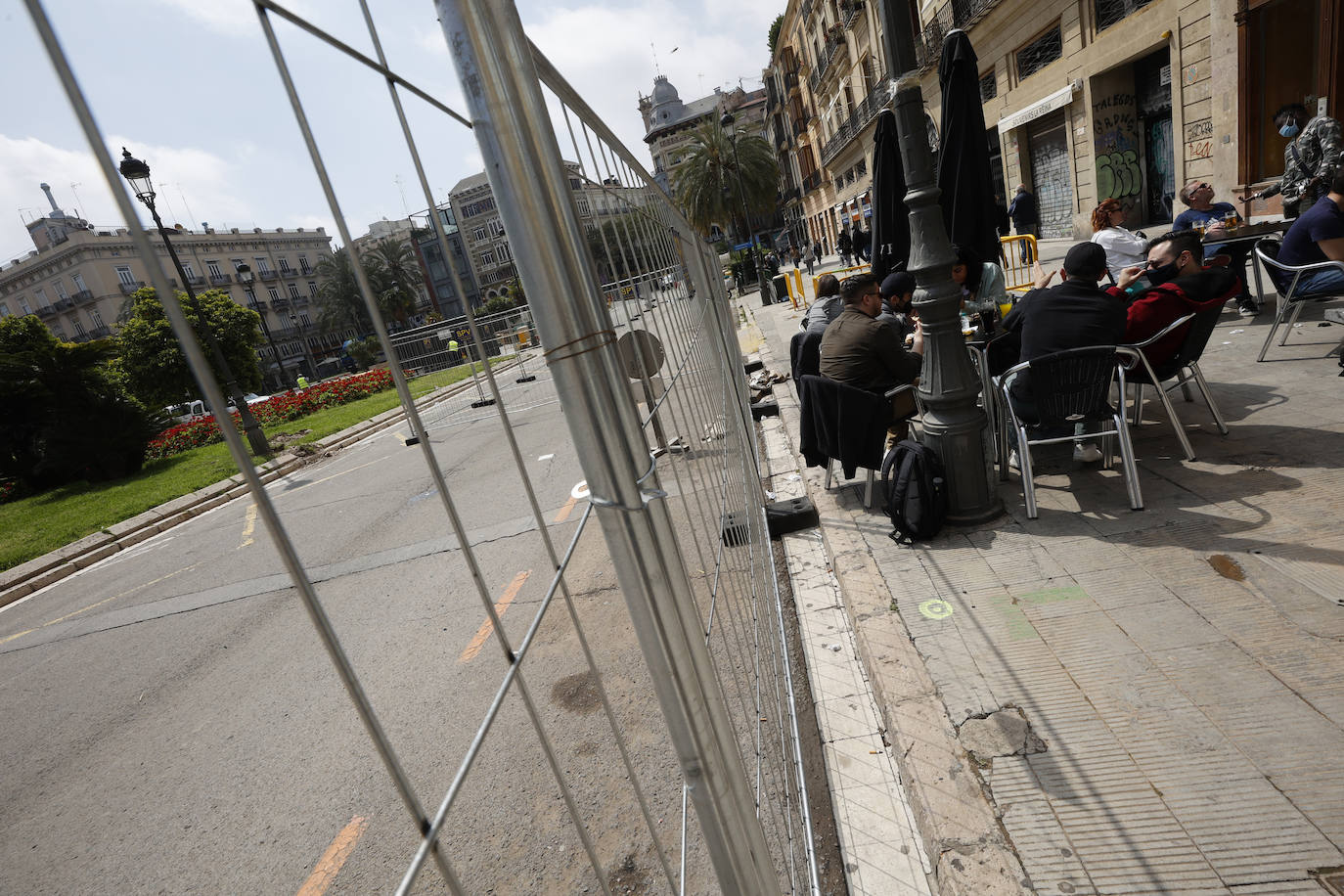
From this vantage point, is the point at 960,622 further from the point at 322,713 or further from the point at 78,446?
the point at 78,446

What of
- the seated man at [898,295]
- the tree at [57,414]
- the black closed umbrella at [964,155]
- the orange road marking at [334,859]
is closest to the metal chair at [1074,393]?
the black closed umbrella at [964,155]

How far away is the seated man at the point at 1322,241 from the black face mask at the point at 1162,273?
1.46 meters

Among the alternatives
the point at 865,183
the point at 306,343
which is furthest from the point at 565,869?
the point at 306,343

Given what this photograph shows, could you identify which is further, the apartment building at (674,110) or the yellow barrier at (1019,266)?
the apartment building at (674,110)

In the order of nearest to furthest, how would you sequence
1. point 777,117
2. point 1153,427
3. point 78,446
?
point 1153,427
point 78,446
point 777,117

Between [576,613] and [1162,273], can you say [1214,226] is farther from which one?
[576,613]

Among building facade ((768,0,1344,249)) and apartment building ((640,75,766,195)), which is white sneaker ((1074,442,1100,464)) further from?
apartment building ((640,75,766,195))

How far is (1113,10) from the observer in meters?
13.3

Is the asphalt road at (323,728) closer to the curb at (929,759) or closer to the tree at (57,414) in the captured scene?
the curb at (929,759)

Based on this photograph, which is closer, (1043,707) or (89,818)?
(1043,707)

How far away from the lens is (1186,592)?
2.78 m

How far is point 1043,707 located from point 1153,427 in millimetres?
3073

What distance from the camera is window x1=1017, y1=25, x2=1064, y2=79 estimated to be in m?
15.5

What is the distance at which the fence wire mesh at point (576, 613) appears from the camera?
2.56 ft
